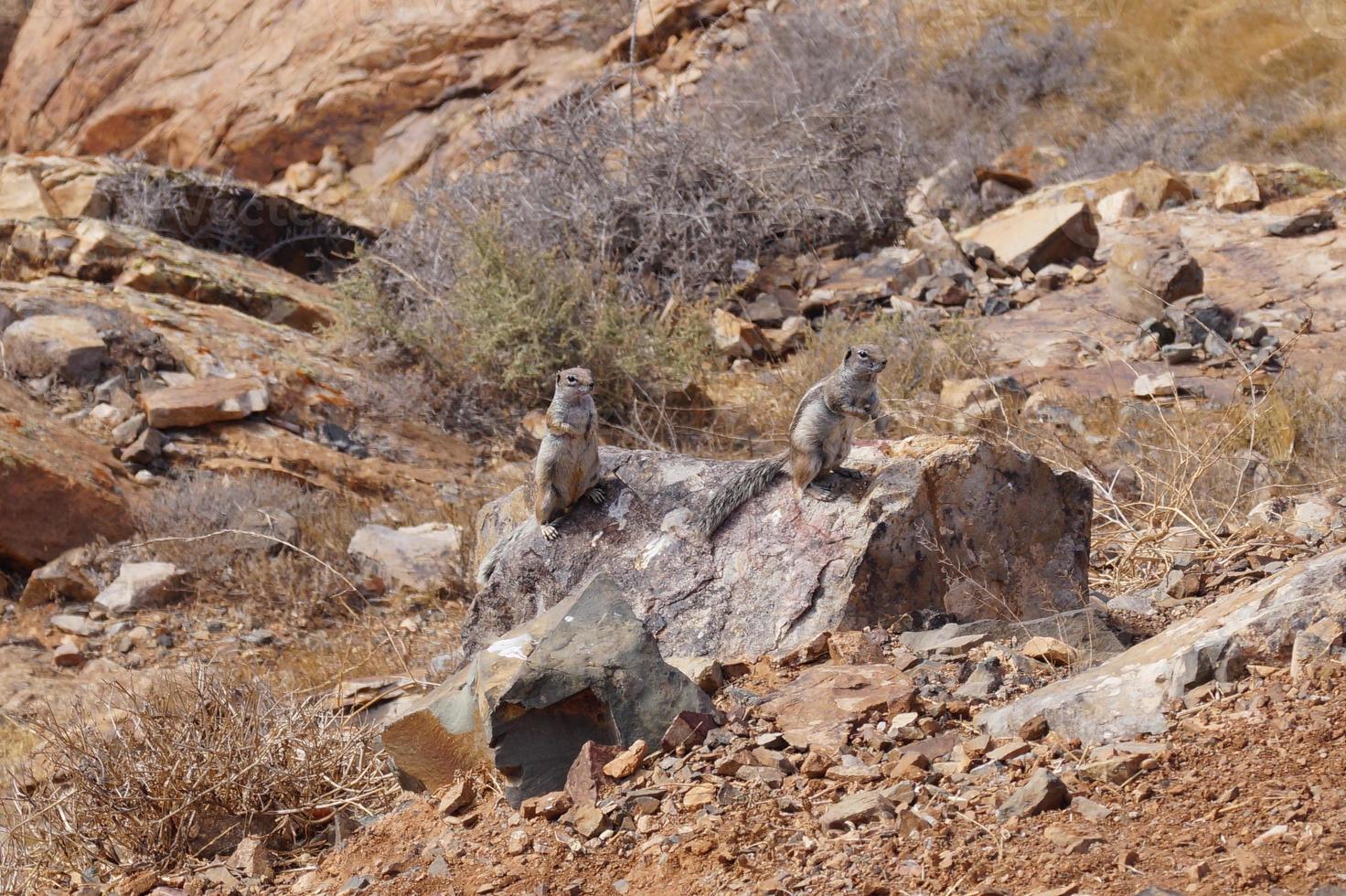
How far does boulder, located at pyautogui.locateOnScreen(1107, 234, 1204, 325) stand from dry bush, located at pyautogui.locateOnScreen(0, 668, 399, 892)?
7758mm

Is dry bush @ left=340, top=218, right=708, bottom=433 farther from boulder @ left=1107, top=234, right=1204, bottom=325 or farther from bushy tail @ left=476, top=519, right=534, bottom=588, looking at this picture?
bushy tail @ left=476, top=519, right=534, bottom=588

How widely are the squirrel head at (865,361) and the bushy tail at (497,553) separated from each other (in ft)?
4.79

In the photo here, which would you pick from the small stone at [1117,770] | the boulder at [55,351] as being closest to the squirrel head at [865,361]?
the small stone at [1117,770]

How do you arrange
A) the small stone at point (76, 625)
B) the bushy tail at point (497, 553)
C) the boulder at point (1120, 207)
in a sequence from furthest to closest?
the boulder at point (1120, 207)
the small stone at point (76, 625)
the bushy tail at point (497, 553)

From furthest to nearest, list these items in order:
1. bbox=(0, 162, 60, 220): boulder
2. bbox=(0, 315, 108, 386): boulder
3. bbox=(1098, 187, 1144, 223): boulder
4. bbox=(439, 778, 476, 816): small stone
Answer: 1. bbox=(0, 162, 60, 220): boulder
2. bbox=(1098, 187, 1144, 223): boulder
3. bbox=(0, 315, 108, 386): boulder
4. bbox=(439, 778, 476, 816): small stone

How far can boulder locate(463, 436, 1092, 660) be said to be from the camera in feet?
15.2

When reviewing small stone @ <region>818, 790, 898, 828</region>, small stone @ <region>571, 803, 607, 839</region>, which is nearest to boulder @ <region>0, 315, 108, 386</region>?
small stone @ <region>571, 803, 607, 839</region>

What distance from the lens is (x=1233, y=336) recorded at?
376 inches

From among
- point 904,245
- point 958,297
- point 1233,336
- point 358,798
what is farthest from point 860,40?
point 358,798

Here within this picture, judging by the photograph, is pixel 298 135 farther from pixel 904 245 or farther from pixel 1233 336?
pixel 1233 336

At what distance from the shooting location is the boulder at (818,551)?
15.2 feet

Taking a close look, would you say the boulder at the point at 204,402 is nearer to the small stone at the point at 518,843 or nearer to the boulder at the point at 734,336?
the boulder at the point at 734,336

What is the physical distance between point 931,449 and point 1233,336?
5815 mm

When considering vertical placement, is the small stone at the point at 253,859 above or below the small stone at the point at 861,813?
below
